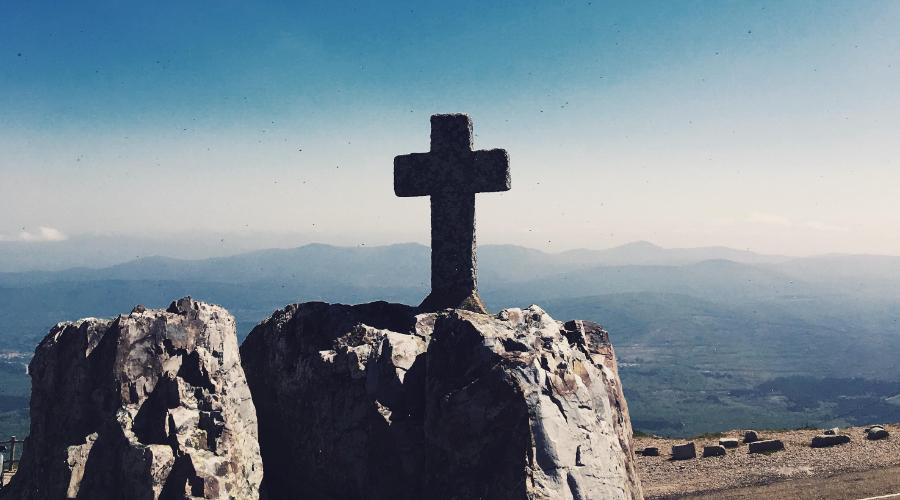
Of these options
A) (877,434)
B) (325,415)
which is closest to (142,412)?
(325,415)

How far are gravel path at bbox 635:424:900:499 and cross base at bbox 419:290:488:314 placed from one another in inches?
401

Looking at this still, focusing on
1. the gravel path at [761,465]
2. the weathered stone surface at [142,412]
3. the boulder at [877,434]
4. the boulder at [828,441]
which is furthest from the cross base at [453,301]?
the boulder at [877,434]

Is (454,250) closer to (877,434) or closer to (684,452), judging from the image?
(684,452)

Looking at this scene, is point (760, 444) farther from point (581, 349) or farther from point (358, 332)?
point (358, 332)

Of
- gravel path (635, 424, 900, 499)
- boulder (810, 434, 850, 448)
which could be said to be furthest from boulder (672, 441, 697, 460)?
boulder (810, 434, 850, 448)

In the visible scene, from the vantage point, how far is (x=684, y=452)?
2841cm

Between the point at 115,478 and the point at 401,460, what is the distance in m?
5.06

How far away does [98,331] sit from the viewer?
13.3 m

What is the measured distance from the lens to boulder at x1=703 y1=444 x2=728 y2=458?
28.1m

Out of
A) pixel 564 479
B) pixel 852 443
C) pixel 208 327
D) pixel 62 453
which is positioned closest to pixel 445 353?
pixel 564 479

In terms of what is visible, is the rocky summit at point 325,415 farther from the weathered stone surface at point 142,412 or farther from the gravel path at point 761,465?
the gravel path at point 761,465

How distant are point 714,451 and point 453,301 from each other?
51.2ft

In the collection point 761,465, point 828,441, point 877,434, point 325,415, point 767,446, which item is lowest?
point 761,465

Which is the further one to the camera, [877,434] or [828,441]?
[877,434]
